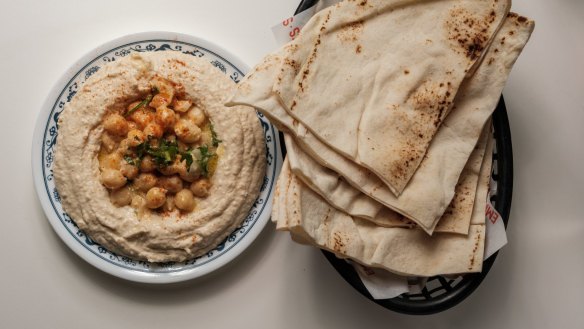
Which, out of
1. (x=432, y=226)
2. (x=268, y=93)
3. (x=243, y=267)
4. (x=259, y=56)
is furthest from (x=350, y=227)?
(x=259, y=56)

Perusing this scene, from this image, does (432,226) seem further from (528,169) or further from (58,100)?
(58,100)

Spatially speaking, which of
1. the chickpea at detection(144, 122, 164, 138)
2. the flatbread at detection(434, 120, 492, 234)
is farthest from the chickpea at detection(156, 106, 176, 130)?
the flatbread at detection(434, 120, 492, 234)

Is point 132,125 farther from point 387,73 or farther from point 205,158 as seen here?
point 387,73

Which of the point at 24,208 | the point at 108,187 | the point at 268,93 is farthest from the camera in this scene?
the point at 24,208

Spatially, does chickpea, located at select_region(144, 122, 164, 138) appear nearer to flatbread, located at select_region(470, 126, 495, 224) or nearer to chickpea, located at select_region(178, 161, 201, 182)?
chickpea, located at select_region(178, 161, 201, 182)

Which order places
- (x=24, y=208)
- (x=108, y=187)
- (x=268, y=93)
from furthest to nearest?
(x=24, y=208)
(x=108, y=187)
(x=268, y=93)

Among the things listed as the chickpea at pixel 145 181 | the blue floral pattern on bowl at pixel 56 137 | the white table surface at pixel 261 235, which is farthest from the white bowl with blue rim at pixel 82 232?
the chickpea at pixel 145 181
